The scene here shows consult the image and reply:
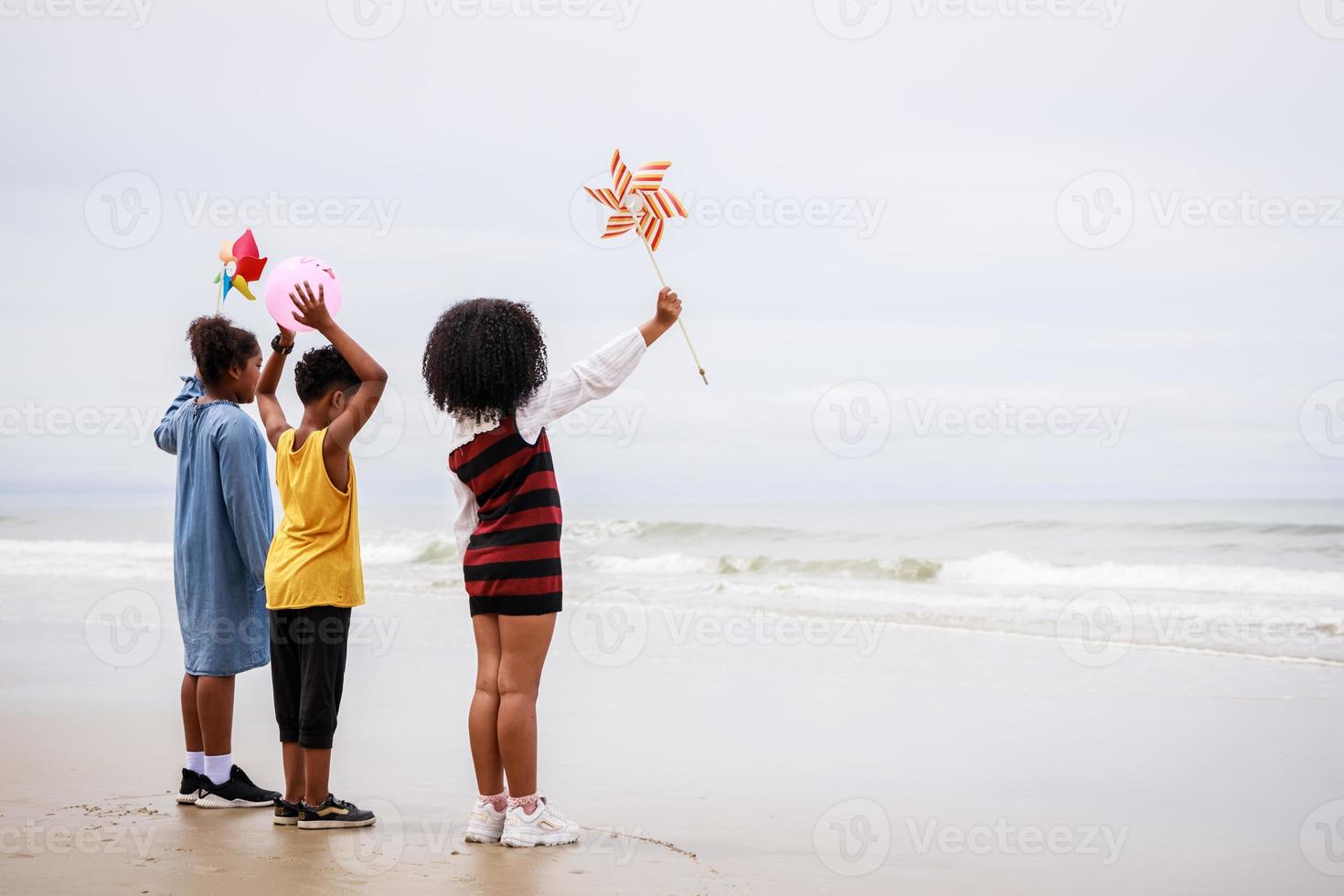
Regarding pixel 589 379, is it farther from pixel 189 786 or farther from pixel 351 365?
pixel 189 786

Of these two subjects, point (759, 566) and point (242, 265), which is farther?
point (759, 566)

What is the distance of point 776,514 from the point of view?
2348cm

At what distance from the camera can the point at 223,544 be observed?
436 cm

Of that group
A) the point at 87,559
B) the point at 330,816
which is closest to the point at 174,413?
the point at 330,816

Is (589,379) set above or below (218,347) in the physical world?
below

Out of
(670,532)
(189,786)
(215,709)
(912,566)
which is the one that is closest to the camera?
(215,709)

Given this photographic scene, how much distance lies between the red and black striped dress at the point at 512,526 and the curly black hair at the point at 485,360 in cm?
9

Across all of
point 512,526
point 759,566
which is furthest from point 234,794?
point 759,566

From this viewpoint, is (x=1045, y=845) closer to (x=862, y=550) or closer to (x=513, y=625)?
(x=513, y=625)

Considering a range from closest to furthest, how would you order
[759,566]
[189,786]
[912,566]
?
[189,786] → [912,566] → [759,566]

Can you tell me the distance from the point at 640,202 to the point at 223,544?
1.81m

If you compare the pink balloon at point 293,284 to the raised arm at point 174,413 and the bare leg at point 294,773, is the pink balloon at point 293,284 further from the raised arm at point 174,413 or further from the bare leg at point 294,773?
the bare leg at point 294,773

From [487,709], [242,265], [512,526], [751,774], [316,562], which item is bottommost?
[751,774]

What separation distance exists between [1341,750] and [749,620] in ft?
18.4
